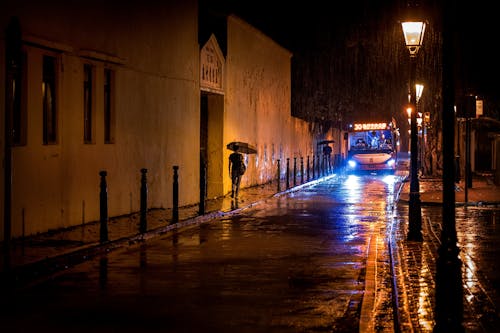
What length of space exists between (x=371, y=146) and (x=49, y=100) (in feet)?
131

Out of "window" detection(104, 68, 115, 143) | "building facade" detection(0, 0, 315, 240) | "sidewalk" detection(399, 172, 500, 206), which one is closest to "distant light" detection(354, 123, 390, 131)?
"sidewalk" detection(399, 172, 500, 206)

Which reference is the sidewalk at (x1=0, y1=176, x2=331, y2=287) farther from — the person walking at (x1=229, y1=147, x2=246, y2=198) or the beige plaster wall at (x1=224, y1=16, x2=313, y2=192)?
the beige plaster wall at (x1=224, y1=16, x2=313, y2=192)

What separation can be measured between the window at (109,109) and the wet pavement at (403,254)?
1969mm

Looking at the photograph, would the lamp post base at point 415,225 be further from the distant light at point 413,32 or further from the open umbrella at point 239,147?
the open umbrella at point 239,147

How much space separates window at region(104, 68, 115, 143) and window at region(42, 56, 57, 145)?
268cm

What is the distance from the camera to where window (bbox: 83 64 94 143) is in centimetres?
1902

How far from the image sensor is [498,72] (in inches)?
1650

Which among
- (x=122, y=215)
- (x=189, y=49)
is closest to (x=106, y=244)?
(x=122, y=215)

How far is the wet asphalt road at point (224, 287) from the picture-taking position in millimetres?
9031

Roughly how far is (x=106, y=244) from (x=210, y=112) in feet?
48.1

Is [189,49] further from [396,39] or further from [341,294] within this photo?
[396,39]

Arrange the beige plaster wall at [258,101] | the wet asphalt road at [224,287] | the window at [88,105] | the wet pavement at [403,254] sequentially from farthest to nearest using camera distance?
the beige plaster wall at [258,101], the window at [88,105], the wet pavement at [403,254], the wet asphalt road at [224,287]

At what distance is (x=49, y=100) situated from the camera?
17.2m

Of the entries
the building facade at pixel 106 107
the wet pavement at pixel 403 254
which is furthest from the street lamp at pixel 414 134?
the building facade at pixel 106 107
